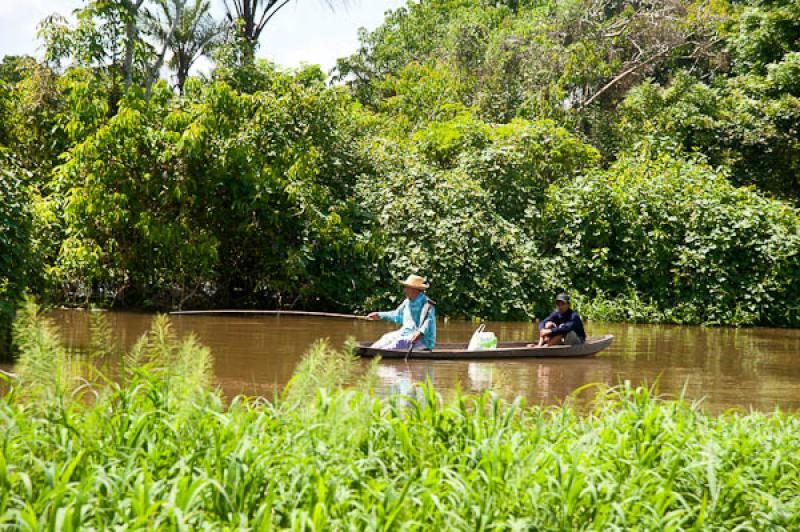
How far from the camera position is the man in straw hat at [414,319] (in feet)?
42.7

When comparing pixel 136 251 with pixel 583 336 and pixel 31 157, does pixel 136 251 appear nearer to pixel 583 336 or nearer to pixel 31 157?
pixel 31 157

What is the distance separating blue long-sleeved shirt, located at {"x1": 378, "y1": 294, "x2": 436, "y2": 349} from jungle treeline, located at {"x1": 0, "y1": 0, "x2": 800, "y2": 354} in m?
7.48

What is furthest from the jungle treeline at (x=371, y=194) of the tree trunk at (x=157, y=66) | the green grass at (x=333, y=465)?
the green grass at (x=333, y=465)

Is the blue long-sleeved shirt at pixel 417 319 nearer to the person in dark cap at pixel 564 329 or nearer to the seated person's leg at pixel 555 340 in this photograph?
the person in dark cap at pixel 564 329

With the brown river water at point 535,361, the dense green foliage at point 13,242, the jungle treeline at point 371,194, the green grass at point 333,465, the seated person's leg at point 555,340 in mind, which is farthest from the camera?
the jungle treeline at point 371,194

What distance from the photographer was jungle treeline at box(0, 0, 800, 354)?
65.0 feet

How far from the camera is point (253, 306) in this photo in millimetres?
22000

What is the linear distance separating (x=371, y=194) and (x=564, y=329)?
9249mm

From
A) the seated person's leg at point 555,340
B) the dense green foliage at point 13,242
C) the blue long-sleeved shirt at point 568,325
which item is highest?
the dense green foliage at point 13,242

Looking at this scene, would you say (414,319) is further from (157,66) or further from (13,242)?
(157,66)

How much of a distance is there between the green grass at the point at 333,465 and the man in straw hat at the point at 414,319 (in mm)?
7234

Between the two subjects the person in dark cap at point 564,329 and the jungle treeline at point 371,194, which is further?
the jungle treeline at point 371,194

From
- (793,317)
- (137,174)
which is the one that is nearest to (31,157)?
(137,174)

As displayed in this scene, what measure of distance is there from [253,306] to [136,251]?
3337 millimetres
